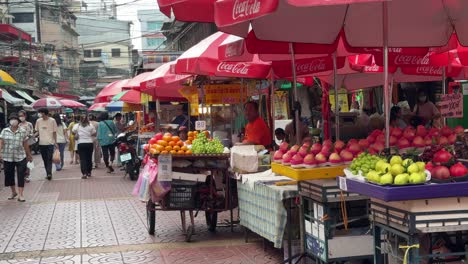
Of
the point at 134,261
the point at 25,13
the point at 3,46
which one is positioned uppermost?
the point at 25,13

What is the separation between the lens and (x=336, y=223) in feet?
18.8

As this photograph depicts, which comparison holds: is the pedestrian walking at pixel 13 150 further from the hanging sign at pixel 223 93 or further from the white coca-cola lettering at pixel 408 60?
the white coca-cola lettering at pixel 408 60

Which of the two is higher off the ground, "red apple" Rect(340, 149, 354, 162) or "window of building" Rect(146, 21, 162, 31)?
"window of building" Rect(146, 21, 162, 31)

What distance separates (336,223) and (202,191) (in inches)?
128

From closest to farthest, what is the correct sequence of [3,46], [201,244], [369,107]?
1. [201,244]
2. [369,107]
3. [3,46]

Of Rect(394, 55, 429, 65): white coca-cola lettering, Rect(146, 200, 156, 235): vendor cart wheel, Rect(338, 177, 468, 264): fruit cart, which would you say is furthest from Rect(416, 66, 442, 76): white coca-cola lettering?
Rect(338, 177, 468, 264): fruit cart

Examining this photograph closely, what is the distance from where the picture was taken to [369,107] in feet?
54.2

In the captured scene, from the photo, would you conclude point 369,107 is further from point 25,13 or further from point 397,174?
point 25,13

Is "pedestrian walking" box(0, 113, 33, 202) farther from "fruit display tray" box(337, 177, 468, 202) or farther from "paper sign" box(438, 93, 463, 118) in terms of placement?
"fruit display tray" box(337, 177, 468, 202)

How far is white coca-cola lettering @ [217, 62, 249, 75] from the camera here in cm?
945

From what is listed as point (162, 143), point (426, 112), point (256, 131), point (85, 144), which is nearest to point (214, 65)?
point (256, 131)

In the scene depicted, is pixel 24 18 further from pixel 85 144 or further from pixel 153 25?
pixel 85 144

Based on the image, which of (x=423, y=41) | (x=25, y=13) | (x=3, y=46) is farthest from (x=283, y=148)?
(x=25, y=13)

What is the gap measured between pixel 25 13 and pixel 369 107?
62145mm
